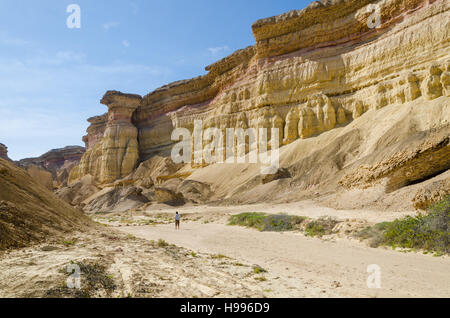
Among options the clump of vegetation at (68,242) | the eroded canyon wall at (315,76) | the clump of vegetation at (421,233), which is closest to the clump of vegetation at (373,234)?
the clump of vegetation at (421,233)

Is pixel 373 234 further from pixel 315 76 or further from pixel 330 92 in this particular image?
pixel 315 76

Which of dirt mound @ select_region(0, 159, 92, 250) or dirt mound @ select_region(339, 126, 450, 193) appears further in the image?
dirt mound @ select_region(339, 126, 450, 193)

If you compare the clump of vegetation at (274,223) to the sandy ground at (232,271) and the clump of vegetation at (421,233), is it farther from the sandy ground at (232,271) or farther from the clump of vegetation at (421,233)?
the clump of vegetation at (421,233)

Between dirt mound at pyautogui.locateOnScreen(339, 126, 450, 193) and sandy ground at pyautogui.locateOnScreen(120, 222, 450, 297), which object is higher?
dirt mound at pyautogui.locateOnScreen(339, 126, 450, 193)

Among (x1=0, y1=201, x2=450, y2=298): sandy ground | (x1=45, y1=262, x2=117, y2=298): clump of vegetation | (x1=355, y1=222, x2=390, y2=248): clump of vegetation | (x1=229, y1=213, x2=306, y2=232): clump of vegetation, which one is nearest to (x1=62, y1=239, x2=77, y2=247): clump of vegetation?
(x1=0, y1=201, x2=450, y2=298): sandy ground

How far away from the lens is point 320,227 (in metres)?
12.1

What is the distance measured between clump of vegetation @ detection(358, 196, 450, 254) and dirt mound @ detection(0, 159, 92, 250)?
1019cm

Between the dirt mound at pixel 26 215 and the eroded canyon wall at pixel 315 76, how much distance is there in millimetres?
26240

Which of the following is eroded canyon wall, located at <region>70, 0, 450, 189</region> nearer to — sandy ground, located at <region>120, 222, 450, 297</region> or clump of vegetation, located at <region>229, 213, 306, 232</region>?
clump of vegetation, located at <region>229, 213, 306, 232</region>

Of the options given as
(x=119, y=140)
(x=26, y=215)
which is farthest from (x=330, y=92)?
(x=119, y=140)

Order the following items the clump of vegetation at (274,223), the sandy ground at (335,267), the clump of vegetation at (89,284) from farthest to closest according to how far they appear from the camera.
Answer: the clump of vegetation at (274,223)
the sandy ground at (335,267)
the clump of vegetation at (89,284)

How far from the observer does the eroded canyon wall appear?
26781 millimetres

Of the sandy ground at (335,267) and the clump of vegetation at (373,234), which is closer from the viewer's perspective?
the sandy ground at (335,267)

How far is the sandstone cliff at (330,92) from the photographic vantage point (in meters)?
24.0
